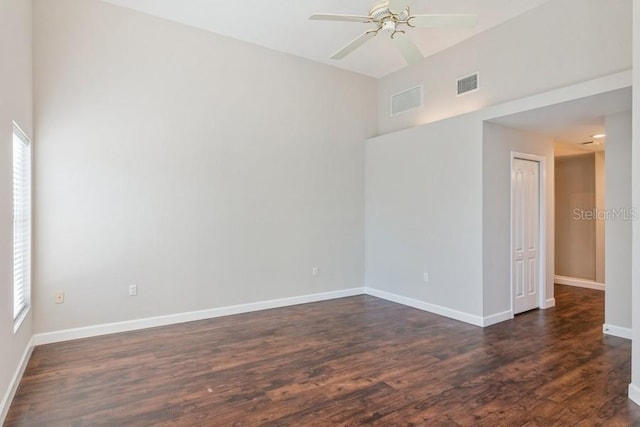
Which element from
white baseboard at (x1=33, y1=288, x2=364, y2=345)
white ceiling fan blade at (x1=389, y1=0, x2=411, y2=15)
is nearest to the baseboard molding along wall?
white baseboard at (x1=33, y1=288, x2=364, y2=345)

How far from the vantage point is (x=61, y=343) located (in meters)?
3.81

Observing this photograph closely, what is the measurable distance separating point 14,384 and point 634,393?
4650mm

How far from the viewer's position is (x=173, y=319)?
177 inches

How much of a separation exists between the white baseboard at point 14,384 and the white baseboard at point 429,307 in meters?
4.50

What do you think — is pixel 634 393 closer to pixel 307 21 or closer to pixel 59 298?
pixel 307 21

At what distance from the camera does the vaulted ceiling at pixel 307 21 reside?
4059 mm

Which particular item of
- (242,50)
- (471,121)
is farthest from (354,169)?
(242,50)

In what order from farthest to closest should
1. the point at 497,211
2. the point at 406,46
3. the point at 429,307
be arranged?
1. the point at 429,307
2. the point at 497,211
3. the point at 406,46

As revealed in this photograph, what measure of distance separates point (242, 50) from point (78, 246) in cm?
324

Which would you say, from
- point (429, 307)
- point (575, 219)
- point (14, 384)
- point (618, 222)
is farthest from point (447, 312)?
point (14, 384)

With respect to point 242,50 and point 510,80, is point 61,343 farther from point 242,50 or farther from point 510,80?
point 510,80

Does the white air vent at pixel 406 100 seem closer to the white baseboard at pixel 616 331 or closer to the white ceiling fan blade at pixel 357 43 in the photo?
the white ceiling fan blade at pixel 357 43

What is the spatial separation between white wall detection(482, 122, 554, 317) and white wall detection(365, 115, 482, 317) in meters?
0.10

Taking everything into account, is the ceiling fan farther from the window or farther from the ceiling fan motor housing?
the window
